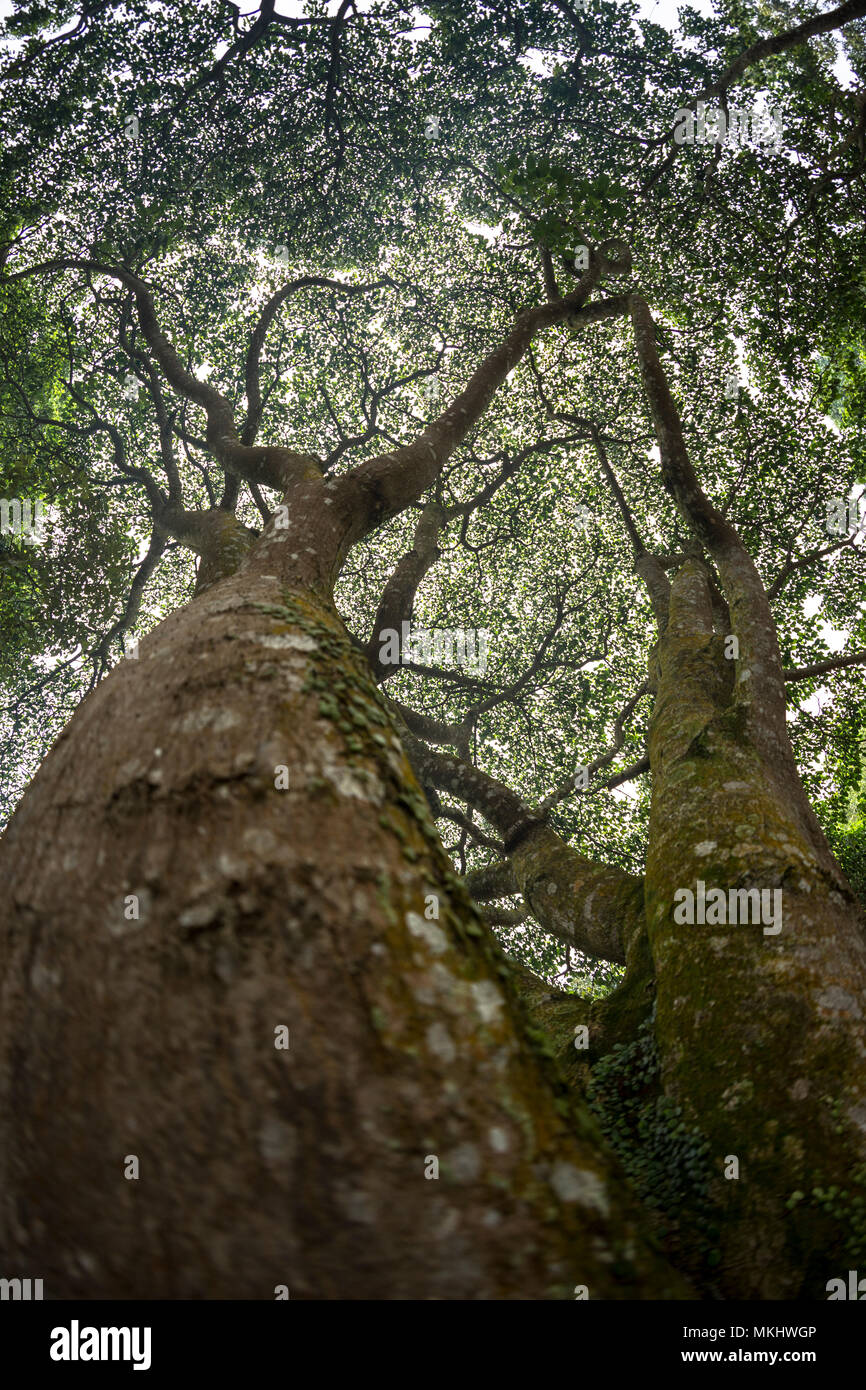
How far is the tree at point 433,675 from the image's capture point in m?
1.67

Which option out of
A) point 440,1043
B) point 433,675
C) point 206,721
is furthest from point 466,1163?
point 433,675

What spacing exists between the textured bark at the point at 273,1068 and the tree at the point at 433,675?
12 millimetres

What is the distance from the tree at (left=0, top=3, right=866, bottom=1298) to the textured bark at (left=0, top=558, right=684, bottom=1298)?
1 centimetres

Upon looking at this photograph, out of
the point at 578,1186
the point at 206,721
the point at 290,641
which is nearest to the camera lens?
the point at 578,1186

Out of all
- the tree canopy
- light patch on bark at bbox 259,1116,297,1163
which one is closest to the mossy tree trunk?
light patch on bark at bbox 259,1116,297,1163

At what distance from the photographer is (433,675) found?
1084cm

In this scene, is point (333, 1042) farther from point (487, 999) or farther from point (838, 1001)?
point (838, 1001)

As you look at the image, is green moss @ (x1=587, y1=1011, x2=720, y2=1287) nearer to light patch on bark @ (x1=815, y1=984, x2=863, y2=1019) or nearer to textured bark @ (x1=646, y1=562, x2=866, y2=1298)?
textured bark @ (x1=646, y1=562, x2=866, y2=1298)

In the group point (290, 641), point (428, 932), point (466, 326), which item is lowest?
point (428, 932)

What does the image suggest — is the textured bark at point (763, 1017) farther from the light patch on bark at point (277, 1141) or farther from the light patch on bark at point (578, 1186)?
the light patch on bark at point (277, 1141)

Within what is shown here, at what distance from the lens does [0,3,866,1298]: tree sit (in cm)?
167

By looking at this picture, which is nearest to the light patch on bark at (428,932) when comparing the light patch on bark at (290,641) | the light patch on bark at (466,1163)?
the light patch on bark at (466,1163)

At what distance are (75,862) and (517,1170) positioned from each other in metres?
1.54

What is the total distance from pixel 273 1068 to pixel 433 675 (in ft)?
30.4
